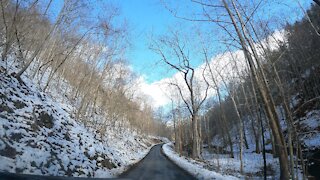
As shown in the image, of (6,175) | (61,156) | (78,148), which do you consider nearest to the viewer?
(6,175)

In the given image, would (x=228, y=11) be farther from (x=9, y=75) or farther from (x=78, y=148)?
(x=9, y=75)

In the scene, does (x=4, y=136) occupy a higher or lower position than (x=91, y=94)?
lower

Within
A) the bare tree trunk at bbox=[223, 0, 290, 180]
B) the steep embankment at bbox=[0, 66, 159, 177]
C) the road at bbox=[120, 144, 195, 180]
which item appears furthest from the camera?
the road at bbox=[120, 144, 195, 180]

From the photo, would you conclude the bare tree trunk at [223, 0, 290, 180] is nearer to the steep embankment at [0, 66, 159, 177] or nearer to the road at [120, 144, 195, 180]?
the road at [120, 144, 195, 180]

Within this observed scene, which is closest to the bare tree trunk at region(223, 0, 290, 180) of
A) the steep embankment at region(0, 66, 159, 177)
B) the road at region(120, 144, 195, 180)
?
the road at region(120, 144, 195, 180)

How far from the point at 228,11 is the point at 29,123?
933cm

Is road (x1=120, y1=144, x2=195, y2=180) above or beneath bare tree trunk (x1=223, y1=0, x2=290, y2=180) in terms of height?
beneath

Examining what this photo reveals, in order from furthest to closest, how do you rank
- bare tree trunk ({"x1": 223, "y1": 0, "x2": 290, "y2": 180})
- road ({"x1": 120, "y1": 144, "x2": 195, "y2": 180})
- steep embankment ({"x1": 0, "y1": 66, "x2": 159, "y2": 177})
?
road ({"x1": 120, "y1": 144, "x2": 195, "y2": 180}) < bare tree trunk ({"x1": 223, "y1": 0, "x2": 290, "y2": 180}) < steep embankment ({"x1": 0, "y1": 66, "x2": 159, "y2": 177})

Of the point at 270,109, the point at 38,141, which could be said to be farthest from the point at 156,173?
the point at 270,109

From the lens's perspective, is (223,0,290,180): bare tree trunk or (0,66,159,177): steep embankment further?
(223,0,290,180): bare tree trunk

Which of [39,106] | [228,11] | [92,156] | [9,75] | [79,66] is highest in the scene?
[79,66]

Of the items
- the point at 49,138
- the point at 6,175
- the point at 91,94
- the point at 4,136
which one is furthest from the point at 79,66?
the point at 6,175

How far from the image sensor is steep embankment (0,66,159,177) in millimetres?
9219

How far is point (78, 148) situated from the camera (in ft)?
44.7
